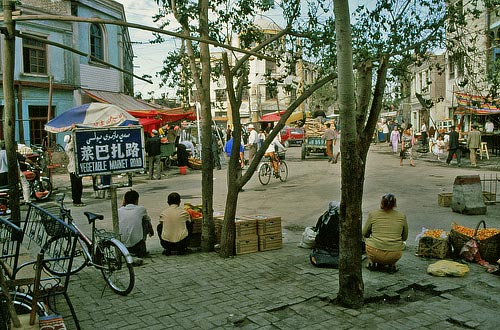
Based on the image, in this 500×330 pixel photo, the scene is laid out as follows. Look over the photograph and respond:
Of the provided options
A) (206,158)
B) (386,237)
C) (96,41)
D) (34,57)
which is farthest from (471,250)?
(96,41)

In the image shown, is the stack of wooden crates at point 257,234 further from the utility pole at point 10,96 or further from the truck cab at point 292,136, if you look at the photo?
the truck cab at point 292,136

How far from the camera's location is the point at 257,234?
26.7ft

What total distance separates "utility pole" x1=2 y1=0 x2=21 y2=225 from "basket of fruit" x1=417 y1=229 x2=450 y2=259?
242 inches

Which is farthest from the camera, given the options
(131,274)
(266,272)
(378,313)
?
(266,272)

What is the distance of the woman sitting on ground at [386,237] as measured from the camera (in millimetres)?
6797

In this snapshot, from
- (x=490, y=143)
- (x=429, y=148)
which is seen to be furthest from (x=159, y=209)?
(x=429, y=148)

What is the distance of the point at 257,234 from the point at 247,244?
10.8 inches

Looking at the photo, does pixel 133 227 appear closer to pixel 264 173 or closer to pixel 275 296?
pixel 275 296

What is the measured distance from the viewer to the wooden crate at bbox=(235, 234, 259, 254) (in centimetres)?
787

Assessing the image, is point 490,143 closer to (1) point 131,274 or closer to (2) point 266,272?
(2) point 266,272

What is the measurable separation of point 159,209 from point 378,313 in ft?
26.0

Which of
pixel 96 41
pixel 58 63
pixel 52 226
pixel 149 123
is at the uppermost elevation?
pixel 96 41

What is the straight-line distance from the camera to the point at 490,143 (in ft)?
87.9

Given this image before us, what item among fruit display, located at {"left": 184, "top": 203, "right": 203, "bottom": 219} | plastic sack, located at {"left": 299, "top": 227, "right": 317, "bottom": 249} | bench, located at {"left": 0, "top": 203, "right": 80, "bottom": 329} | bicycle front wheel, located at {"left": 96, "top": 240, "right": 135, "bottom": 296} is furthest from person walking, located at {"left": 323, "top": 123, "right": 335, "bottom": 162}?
bicycle front wheel, located at {"left": 96, "top": 240, "right": 135, "bottom": 296}
